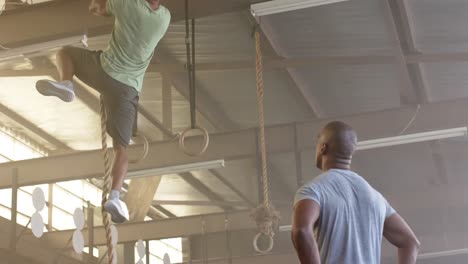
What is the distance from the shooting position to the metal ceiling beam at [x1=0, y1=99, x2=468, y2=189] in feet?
28.5

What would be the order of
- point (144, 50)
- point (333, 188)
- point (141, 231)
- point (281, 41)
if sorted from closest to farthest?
point (333, 188), point (144, 50), point (281, 41), point (141, 231)

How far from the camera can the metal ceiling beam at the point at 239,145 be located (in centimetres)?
867

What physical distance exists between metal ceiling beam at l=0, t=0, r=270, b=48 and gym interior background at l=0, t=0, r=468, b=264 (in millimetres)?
11

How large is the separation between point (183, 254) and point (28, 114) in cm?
636

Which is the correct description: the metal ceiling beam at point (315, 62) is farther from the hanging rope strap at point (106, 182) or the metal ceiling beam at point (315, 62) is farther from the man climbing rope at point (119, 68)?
the hanging rope strap at point (106, 182)

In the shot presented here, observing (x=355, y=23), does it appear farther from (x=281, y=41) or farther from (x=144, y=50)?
(x=144, y=50)

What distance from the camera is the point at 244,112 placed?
34.9ft

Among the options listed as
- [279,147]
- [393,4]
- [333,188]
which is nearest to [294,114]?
[279,147]

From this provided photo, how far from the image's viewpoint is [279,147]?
952 cm

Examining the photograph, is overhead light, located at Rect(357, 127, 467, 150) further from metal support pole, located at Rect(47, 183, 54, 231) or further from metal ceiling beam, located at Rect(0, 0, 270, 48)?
metal support pole, located at Rect(47, 183, 54, 231)

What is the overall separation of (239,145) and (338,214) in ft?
22.7

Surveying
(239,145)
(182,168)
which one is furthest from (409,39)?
(182,168)

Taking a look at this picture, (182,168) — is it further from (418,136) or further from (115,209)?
(115,209)

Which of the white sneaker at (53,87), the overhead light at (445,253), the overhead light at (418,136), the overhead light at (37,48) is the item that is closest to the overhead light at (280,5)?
the overhead light at (37,48)
